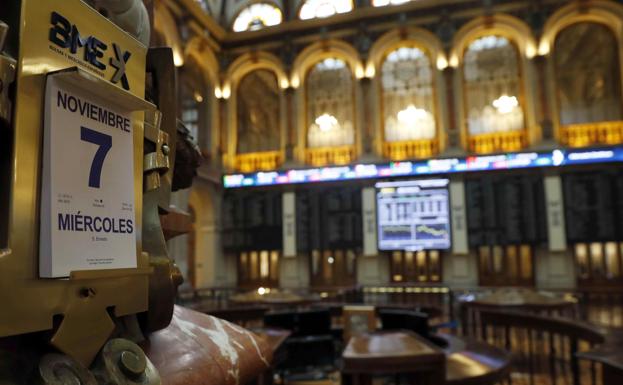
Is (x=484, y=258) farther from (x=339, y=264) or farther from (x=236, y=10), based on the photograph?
(x=236, y=10)

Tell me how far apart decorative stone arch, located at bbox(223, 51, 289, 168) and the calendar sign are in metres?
14.0

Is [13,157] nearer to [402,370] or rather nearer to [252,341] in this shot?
[252,341]

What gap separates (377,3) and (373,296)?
900 centimetres

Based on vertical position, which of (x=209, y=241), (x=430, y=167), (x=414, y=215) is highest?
(x=430, y=167)

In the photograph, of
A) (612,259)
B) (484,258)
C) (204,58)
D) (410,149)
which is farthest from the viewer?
(204,58)

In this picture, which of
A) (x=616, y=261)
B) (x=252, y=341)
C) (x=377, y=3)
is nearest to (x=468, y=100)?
(x=377, y=3)

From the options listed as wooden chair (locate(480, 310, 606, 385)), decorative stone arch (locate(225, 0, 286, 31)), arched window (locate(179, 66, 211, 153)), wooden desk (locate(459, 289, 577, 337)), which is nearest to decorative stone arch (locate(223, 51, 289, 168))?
arched window (locate(179, 66, 211, 153))

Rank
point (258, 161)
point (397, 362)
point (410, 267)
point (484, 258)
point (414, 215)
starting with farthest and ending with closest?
point (258, 161) → point (410, 267) → point (414, 215) → point (484, 258) → point (397, 362)

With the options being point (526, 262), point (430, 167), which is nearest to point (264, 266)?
point (430, 167)

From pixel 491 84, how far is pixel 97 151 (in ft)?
47.0

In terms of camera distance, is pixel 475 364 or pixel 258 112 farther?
pixel 258 112

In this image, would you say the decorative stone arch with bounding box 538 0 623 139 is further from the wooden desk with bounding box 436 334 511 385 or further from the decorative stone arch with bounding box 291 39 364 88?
the wooden desk with bounding box 436 334 511 385

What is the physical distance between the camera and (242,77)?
15.4 metres

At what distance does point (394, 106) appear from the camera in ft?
46.3
